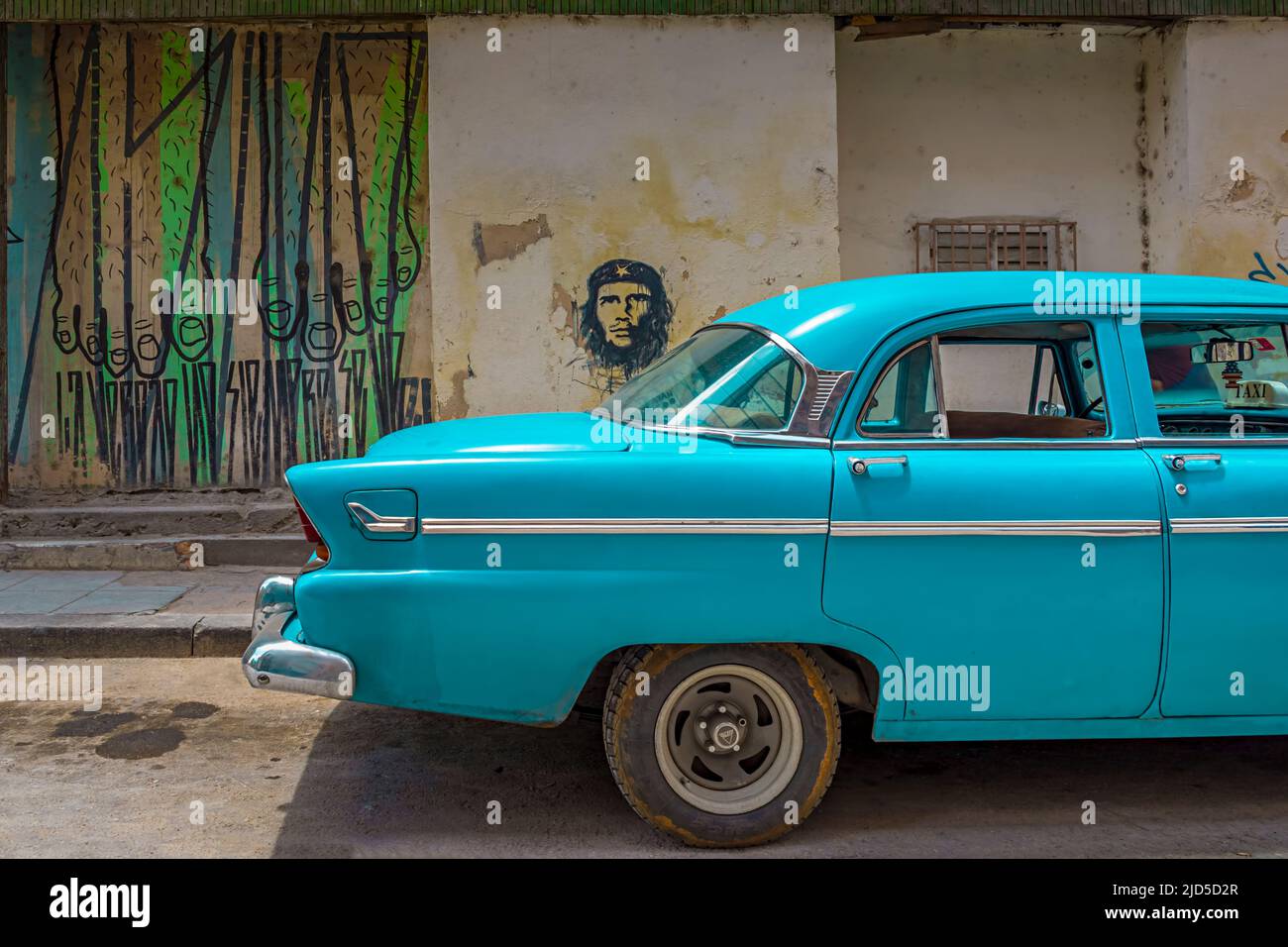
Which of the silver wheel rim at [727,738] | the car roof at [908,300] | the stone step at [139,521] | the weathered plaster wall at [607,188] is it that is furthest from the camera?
the weathered plaster wall at [607,188]

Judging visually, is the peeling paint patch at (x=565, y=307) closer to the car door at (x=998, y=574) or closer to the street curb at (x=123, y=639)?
the street curb at (x=123, y=639)

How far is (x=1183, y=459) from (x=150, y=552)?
21.0 ft

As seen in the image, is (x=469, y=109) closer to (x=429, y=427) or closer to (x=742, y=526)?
(x=429, y=427)

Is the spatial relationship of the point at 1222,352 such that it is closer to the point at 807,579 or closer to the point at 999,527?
the point at 999,527

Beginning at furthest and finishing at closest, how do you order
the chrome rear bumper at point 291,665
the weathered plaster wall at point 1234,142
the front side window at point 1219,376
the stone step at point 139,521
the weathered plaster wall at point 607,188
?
the weathered plaster wall at point 1234,142, the weathered plaster wall at point 607,188, the stone step at point 139,521, the front side window at point 1219,376, the chrome rear bumper at point 291,665

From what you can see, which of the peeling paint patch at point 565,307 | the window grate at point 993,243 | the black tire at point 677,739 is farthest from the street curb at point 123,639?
the window grate at point 993,243

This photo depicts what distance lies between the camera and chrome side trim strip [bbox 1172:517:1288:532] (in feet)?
11.2

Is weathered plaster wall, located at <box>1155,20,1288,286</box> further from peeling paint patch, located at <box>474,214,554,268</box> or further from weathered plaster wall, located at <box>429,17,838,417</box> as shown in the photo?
peeling paint patch, located at <box>474,214,554,268</box>

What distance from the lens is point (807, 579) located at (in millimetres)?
3340

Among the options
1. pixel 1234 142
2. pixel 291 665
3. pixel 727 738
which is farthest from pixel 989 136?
pixel 291 665

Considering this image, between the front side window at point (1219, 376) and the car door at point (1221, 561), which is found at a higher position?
the front side window at point (1219, 376)

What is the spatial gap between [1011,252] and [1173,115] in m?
1.49

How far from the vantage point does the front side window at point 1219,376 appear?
367cm

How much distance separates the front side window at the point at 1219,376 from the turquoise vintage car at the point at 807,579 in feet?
0.41
